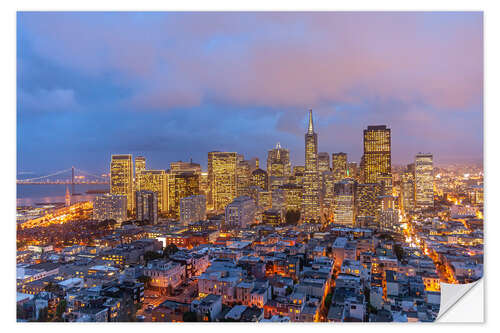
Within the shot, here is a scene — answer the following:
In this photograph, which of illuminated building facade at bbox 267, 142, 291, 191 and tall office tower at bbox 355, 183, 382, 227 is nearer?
tall office tower at bbox 355, 183, 382, 227

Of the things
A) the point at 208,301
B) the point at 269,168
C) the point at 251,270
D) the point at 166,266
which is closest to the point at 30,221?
the point at 166,266

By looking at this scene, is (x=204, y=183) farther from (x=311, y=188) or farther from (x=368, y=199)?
(x=368, y=199)

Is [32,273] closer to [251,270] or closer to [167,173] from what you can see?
[251,270]

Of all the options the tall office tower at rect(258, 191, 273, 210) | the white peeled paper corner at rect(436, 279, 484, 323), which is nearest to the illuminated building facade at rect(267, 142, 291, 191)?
the tall office tower at rect(258, 191, 273, 210)

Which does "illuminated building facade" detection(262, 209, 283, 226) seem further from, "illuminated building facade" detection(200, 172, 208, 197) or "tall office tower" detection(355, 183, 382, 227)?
"illuminated building facade" detection(200, 172, 208, 197)

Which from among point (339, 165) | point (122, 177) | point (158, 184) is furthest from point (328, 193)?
point (122, 177)

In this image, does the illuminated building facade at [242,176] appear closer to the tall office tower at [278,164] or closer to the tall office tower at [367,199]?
the tall office tower at [278,164]
